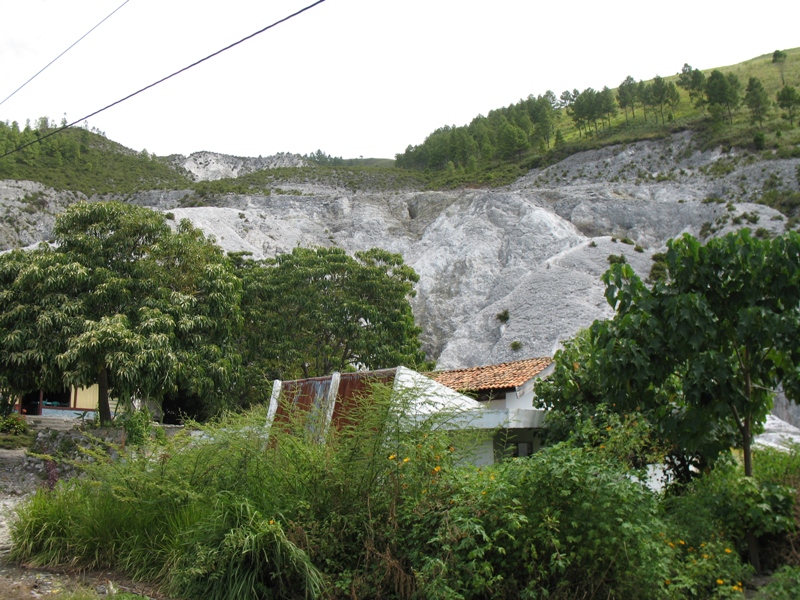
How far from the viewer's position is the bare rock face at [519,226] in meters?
43.8

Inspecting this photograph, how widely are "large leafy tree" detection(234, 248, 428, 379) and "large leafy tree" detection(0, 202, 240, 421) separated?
4860mm

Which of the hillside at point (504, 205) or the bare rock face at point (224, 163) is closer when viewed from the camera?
the hillside at point (504, 205)

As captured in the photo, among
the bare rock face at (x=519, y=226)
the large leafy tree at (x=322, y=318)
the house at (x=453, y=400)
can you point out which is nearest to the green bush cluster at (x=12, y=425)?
the large leafy tree at (x=322, y=318)

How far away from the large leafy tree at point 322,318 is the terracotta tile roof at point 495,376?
266 inches

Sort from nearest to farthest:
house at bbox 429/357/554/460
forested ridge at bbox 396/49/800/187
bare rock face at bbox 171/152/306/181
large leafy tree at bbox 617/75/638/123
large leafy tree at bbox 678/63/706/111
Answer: house at bbox 429/357/554/460, forested ridge at bbox 396/49/800/187, large leafy tree at bbox 678/63/706/111, large leafy tree at bbox 617/75/638/123, bare rock face at bbox 171/152/306/181

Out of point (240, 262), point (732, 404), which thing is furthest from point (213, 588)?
point (240, 262)

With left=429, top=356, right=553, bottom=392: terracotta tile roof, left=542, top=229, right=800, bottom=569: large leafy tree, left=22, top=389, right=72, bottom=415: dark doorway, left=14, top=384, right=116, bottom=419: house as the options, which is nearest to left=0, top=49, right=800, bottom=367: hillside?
A: left=429, top=356, right=553, bottom=392: terracotta tile roof

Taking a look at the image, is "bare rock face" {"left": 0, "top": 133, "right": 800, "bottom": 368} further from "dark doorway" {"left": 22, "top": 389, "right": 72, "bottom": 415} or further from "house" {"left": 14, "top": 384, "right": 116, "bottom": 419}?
"dark doorway" {"left": 22, "top": 389, "right": 72, "bottom": 415}

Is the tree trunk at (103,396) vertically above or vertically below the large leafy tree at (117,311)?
below

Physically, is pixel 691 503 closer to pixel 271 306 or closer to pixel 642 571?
pixel 642 571

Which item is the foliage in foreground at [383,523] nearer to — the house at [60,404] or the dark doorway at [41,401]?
the house at [60,404]

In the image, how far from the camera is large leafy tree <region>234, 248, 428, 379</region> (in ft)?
94.4

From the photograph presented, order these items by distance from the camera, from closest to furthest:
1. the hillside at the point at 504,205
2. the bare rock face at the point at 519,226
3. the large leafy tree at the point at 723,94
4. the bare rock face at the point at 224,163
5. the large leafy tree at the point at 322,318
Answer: the large leafy tree at the point at 322,318 < the bare rock face at the point at 519,226 < the hillside at the point at 504,205 < the large leafy tree at the point at 723,94 < the bare rock face at the point at 224,163

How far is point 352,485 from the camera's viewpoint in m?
7.35
